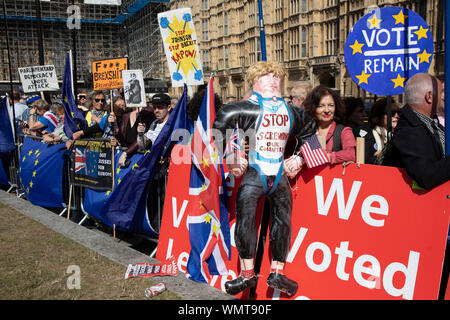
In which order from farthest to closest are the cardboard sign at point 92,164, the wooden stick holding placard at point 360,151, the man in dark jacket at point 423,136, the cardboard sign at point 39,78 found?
the cardboard sign at point 39,78, the cardboard sign at point 92,164, the wooden stick holding placard at point 360,151, the man in dark jacket at point 423,136

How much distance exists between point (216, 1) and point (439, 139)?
47.8 metres

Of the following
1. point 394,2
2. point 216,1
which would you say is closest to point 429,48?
point 394,2

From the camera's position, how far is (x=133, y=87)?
19.7 feet

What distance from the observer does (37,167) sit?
6.57m

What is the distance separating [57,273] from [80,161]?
2.20m

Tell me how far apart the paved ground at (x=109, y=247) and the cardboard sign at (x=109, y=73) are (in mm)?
2148

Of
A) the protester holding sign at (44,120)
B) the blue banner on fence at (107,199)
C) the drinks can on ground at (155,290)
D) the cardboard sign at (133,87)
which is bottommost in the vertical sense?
the drinks can on ground at (155,290)

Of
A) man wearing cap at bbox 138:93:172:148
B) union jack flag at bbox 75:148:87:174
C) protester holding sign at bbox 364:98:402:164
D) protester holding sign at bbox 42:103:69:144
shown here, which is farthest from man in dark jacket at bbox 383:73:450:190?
protester holding sign at bbox 42:103:69:144

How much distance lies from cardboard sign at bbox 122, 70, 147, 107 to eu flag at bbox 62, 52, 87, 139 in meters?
0.72

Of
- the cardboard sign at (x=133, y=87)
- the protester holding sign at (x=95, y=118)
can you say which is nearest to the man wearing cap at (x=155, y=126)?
the cardboard sign at (x=133, y=87)

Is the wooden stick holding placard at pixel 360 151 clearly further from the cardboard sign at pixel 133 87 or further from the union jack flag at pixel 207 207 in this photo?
the cardboard sign at pixel 133 87

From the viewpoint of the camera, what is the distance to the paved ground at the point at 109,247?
3385 millimetres

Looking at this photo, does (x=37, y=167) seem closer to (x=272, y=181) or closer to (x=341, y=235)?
(x=272, y=181)

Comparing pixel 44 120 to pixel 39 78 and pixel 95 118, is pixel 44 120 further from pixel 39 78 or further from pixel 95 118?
pixel 39 78
